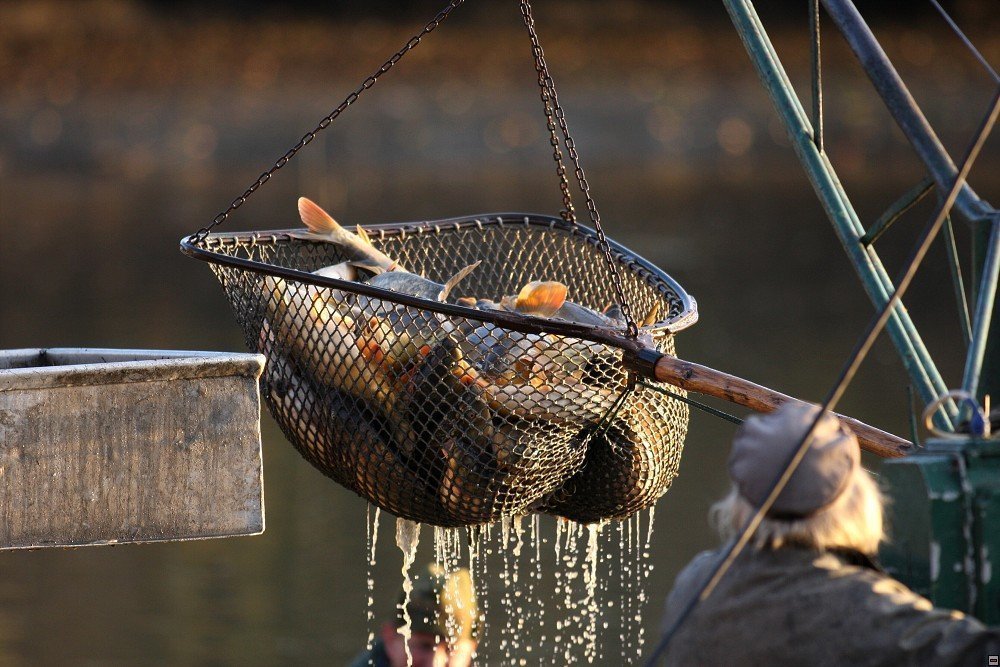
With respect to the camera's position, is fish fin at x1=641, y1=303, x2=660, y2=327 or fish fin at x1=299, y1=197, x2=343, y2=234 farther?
fish fin at x1=299, y1=197, x2=343, y2=234

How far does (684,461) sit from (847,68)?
44.9ft

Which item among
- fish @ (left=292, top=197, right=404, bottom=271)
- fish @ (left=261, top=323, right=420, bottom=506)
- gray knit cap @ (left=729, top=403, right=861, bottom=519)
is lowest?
gray knit cap @ (left=729, top=403, right=861, bottom=519)

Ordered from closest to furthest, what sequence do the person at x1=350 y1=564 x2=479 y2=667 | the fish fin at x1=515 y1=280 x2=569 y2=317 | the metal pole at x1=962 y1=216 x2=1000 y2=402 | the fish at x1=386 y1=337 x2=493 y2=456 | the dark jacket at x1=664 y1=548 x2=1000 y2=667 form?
1. the dark jacket at x1=664 y1=548 x2=1000 y2=667
2. the metal pole at x1=962 y1=216 x2=1000 y2=402
3. the fish at x1=386 y1=337 x2=493 y2=456
4. the fish fin at x1=515 y1=280 x2=569 y2=317
5. the person at x1=350 y1=564 x2=479 y2=667

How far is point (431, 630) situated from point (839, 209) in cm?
175

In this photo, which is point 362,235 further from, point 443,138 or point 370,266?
point 443,138

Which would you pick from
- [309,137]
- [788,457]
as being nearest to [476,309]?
[309,137]

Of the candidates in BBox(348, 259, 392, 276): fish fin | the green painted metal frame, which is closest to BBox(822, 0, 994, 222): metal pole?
the green painted metal frame

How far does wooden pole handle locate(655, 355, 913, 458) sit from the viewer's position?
261cm

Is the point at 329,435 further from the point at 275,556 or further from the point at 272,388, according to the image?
the point at 275,556

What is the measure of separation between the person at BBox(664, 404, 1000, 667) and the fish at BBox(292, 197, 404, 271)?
1854 millimetres

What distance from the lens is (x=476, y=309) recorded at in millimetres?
2740

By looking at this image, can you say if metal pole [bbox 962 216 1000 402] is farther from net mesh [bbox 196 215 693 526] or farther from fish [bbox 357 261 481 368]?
fish [bbox 357 261 481 368]

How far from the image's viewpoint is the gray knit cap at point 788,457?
5.76 ft

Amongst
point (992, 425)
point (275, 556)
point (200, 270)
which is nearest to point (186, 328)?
point (200, 270)
